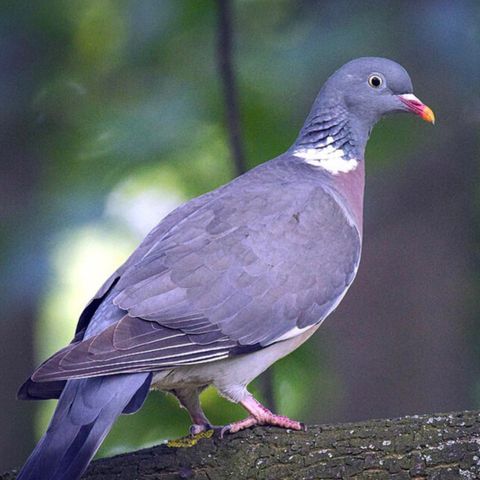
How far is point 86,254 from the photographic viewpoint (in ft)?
15.9

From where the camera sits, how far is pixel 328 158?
495 centimetres

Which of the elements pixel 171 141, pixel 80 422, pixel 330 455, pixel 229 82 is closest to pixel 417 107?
pixel 229 82

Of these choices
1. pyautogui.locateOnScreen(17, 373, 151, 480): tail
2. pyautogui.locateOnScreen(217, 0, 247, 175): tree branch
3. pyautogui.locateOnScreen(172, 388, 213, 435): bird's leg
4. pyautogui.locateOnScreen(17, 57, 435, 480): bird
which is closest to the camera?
pyautogui.locateOnScreen(17, 373, 151, 480): tail

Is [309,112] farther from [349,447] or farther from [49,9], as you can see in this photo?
[349,447]

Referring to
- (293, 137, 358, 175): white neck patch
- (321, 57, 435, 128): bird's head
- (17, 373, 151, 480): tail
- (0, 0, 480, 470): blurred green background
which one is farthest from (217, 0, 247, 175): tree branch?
(17, 373, 151, 480): tail

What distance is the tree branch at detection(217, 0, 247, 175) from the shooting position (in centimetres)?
474

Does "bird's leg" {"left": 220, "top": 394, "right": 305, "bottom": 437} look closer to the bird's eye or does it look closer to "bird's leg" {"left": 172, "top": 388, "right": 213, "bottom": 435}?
"bird's leg" {"left": 172, "top": 388, "right": 213, "bottom": 435}

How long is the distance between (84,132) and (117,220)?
34cm

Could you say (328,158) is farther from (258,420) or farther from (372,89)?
(258,420)

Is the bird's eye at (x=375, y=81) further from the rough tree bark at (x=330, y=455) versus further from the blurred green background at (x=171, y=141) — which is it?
the rough tree bark at (x=330, y=455)

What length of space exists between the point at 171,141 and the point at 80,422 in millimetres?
1260

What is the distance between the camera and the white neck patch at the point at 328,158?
193 inches

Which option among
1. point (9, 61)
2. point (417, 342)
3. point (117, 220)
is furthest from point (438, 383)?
point (9, 61)

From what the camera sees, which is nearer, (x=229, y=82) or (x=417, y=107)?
(x=229, y=82)
